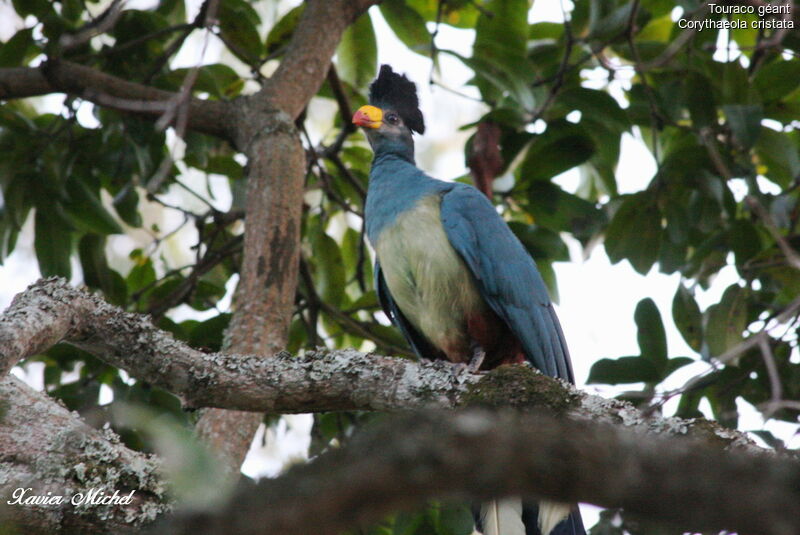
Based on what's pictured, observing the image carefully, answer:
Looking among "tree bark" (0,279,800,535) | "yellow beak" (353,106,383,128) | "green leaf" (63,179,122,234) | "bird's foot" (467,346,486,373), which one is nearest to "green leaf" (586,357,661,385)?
"bird's foot" (467,346,486,373)

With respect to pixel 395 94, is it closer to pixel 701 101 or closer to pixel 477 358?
pixel 701 101

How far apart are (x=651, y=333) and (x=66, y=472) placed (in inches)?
98.8

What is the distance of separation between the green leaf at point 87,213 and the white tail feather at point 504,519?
2.31 meters

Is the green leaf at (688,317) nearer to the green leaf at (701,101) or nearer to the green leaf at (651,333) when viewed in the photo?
the green leaf at (651,333)

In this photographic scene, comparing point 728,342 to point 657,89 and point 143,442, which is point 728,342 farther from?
point 143,442

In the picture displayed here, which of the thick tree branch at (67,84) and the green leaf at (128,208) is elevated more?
the thick tree branch at (67,84)

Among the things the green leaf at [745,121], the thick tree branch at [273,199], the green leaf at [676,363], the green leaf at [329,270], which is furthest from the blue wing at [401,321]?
the green leaf at [745,121]

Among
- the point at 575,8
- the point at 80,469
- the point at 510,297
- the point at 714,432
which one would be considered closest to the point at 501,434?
the point at 714,432

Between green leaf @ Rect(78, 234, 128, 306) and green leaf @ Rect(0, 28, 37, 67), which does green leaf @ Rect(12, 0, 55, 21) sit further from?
green leaf @ Rect(78, 234, 128, 306)

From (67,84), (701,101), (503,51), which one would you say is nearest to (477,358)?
(503,51)

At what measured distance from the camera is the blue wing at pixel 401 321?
163 inches

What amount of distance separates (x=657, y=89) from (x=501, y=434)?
3955 mm

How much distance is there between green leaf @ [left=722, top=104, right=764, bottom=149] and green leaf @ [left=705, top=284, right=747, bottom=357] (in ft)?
2.13

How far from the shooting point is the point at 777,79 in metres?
4.00
